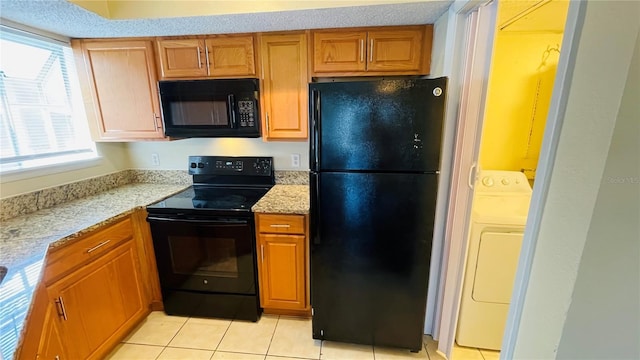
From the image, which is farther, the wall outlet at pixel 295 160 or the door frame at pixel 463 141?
the wall outlet at pixel 295 160

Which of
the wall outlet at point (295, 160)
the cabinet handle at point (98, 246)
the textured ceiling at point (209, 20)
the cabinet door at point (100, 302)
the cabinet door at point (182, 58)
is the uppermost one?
the textured ceiling at point (209, 20)

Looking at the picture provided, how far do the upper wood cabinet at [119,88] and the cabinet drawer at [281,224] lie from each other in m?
1.09

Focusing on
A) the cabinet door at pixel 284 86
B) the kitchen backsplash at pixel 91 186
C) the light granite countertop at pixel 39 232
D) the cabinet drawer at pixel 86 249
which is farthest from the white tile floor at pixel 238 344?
the cabinet door at pixel 284 86

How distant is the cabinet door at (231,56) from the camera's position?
1843 mm

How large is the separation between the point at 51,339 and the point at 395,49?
2468 mm

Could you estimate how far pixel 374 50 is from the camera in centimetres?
174

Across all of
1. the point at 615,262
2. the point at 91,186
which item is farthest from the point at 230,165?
the point at 615,262

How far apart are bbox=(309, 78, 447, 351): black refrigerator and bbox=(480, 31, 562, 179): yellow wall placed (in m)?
0.88

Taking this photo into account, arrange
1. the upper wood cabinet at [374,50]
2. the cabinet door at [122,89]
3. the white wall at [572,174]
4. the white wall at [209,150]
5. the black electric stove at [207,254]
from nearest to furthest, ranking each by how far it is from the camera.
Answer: the white wall at [572,174]
the upper wood cabinet at [374,50]
the black electric stove at [207,254]
the cabinet door at [122,89]
the white wall at [209,150]

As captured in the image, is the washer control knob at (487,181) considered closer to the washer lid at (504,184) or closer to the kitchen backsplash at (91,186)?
the washer lid at (504,184)

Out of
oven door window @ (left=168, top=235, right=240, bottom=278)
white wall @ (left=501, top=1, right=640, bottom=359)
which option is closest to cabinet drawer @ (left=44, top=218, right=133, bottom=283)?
oven door window @ (left=168, top=235, right=240, bottom=278)

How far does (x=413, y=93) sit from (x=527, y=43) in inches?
53.1

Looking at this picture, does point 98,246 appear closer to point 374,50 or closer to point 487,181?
point 374,50

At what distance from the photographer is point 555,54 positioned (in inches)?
76.4
